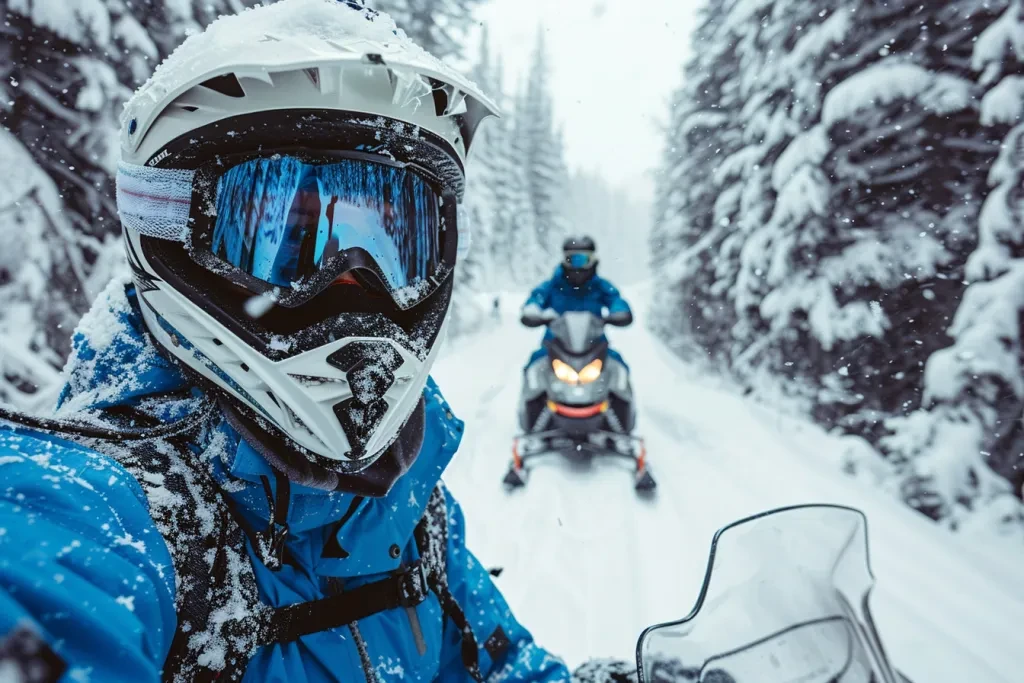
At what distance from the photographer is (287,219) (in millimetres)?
1222

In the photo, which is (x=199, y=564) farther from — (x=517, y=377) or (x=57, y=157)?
(x=517, y=377)

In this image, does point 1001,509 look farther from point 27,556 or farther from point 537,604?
point 27,556

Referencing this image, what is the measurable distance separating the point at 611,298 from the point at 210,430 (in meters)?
4.98

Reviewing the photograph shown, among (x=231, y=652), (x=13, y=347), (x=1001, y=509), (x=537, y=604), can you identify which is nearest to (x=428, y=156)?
(x=231, y=652)

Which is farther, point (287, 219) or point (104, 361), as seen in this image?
point (287, 219)

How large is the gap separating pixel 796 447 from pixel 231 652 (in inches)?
259

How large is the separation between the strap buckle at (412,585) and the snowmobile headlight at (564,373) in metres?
3.66

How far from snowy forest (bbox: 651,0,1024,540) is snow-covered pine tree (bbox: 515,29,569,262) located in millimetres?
22920

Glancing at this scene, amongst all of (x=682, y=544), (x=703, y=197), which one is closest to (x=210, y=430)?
(x=682, y=544)

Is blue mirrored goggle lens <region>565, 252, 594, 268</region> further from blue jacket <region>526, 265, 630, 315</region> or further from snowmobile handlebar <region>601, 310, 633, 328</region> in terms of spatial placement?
snowmobile handlebar <region>601, 310, 633, 328</region>

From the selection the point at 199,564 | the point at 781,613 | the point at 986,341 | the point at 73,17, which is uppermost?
the point at 73,17

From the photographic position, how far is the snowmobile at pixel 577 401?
4.81 meters

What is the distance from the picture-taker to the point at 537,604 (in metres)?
3.07

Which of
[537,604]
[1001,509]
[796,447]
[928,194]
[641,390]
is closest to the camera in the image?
[537,604]
